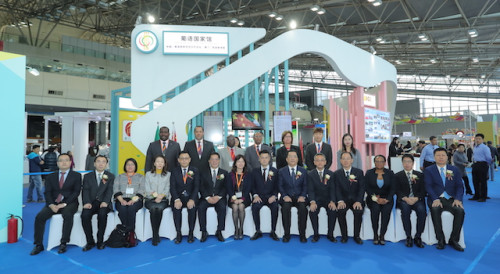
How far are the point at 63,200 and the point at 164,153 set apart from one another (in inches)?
59.6

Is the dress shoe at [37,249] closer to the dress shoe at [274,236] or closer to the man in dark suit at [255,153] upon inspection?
the dress shoe at [274,236]

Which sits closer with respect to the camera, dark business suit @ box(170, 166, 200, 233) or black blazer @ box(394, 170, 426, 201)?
black blazer @ box(394, 170, 426, 201)

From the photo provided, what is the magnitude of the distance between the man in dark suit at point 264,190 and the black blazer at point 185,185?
75 cm

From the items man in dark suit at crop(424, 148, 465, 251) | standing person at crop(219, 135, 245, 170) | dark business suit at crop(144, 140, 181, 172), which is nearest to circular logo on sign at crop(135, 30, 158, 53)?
dark business suit at crop(144, 140, 181, 172)

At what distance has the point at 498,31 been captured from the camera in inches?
562

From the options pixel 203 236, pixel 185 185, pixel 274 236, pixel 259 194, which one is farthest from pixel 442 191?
pixel 185 185

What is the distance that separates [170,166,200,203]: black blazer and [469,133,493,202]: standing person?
5.98 meters

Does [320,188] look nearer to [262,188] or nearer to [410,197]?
[262,188]

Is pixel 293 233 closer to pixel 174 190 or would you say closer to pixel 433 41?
pixel 174 190

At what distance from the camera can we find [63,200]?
13.5 feet

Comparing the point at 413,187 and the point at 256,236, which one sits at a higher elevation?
the point at 413,187

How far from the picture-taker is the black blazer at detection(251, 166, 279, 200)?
4.48 metres

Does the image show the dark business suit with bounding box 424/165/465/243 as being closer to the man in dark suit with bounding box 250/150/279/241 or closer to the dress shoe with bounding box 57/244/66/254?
the man in dark suit with bounding box 250/150/279/241

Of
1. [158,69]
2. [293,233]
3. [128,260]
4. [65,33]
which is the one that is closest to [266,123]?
[158,69]
